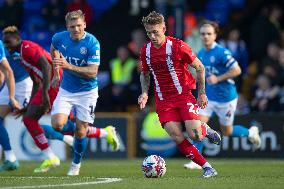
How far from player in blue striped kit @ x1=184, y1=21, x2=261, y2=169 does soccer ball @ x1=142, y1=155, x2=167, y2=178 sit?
2.74m

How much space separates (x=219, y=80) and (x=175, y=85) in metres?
→ 3.02

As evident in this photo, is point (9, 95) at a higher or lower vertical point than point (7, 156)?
higher

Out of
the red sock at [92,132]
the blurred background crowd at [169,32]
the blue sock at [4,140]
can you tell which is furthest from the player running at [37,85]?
the blurred background crowd at [169,32]

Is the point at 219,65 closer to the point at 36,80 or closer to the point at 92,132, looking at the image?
the point at 92,132

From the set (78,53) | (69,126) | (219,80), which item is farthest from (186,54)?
(69,126)

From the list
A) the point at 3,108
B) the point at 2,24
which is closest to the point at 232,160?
the point at 3,108

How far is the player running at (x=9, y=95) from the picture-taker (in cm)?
1359

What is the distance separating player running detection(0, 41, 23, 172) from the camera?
1359cm

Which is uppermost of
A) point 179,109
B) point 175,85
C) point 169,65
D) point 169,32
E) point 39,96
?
point 169,32

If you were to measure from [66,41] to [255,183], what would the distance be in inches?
141

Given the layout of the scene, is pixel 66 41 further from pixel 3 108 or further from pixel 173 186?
pixel 173 186

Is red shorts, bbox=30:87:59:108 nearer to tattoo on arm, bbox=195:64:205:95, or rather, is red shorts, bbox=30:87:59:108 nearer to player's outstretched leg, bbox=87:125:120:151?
player's outstretched leg, bbox=87:125:120:151

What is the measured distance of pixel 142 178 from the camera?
12.5m

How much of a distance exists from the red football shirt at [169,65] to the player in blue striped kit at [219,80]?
8.95ft
